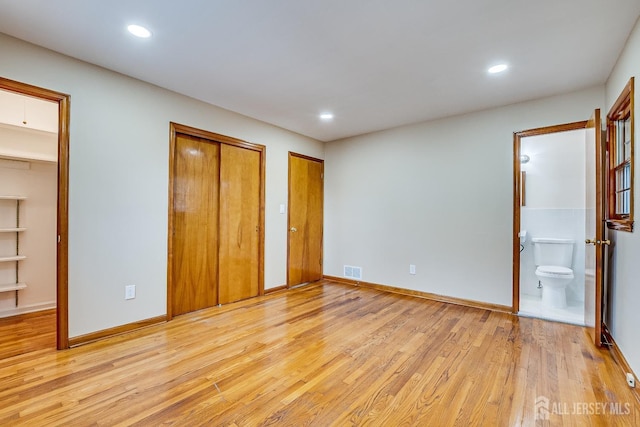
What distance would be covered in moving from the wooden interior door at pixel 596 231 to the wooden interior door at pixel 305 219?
336 cm

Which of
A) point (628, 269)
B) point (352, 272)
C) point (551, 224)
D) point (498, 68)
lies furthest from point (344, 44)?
point (551, 224)

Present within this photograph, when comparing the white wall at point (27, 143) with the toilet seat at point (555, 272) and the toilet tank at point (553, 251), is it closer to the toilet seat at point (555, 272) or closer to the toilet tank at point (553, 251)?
the toilet seat at point (555, 272)

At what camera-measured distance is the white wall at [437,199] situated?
3.40 metres

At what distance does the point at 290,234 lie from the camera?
4.55 m

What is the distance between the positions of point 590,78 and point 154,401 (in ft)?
14.0

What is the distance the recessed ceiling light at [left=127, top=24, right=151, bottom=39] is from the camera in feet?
6.75

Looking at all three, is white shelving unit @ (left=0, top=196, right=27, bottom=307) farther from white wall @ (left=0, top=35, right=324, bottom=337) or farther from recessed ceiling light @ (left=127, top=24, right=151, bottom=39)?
recessed ceiling light @ (left=127, top=24, right=151, bottom=39)

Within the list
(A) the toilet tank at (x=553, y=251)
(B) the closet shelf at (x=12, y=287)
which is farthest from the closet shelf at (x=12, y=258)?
(A) the toilet tank at (x=553, y=251)

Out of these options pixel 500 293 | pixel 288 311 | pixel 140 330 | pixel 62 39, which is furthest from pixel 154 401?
pixel 500 293

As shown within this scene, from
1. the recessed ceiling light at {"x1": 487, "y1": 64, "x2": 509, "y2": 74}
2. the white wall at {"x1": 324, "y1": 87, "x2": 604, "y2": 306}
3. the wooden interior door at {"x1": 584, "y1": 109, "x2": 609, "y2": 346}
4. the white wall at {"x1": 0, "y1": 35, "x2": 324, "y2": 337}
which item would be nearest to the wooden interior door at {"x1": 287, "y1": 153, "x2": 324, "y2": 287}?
the white wall at {"x1": 324, "y1": 87, "x2": 604, "y2": 306}

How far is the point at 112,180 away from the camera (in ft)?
8.83

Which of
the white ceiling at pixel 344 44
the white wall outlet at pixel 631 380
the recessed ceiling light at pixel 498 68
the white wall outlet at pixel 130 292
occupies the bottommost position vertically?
the white wall outlet at pixel 631 380

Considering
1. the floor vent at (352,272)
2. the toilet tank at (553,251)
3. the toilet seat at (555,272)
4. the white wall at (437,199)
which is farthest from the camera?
the floor vent at (352,272)

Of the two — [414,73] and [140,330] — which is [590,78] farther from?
[140,330]
